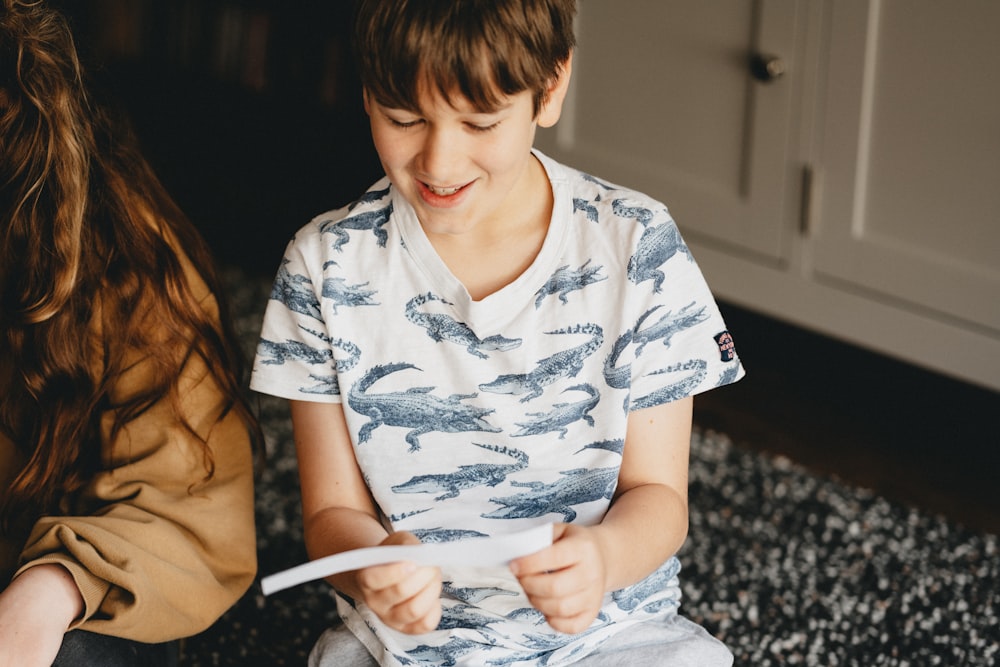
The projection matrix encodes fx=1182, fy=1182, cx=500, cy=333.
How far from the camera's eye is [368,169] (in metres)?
2.26

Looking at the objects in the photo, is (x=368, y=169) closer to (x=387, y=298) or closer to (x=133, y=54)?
(x=133, y=54)

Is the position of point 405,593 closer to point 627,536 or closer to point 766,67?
point 627,536

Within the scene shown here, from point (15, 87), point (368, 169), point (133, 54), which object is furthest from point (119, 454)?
point (133, 54)

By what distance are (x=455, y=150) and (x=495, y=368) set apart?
19cm

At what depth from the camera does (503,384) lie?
93 centimetres

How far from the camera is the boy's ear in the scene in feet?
2.87

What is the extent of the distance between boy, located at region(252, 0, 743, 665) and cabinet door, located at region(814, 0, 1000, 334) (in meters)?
0.79

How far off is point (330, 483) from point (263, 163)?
5.05ft

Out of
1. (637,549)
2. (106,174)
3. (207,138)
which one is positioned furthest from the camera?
(207,138)

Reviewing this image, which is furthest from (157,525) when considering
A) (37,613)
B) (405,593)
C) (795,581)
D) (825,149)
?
(825,149)

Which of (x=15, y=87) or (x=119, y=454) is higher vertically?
(x=15, y=87)

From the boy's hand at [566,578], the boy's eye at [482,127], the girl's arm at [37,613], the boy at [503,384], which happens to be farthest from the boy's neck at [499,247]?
the girl's arm at [37,613]

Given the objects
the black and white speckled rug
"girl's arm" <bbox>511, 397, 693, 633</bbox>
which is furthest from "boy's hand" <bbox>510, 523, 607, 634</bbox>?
the black and white speckled rug

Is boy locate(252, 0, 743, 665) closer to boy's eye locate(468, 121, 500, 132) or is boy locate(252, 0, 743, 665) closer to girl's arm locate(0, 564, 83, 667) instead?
boy's eye locate(468, 121, 500, 132)
